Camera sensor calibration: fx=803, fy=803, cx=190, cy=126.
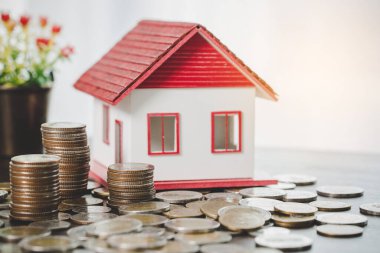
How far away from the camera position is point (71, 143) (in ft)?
11.7

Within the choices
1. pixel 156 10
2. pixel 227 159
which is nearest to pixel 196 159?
pixel 227 159

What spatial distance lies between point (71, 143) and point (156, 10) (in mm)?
2282

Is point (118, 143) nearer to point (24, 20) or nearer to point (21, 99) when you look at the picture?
point (21, 99)

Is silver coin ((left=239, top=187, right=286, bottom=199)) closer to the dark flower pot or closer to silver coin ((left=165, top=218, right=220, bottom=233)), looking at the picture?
silver coin ((left=165, top=218, right=220, bottom=233))

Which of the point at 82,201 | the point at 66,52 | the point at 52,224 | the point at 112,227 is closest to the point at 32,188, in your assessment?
the point at 52,224

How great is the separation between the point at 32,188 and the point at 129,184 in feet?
1.38

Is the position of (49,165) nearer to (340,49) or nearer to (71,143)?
(71,143)

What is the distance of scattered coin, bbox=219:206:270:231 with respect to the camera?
9.84 ft

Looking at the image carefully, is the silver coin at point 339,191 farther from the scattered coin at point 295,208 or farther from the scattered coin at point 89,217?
the scattered coin at point 89,217

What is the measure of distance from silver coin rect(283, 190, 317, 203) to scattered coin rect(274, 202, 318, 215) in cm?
14

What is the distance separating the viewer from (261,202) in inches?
134

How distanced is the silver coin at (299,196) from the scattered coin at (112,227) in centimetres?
83

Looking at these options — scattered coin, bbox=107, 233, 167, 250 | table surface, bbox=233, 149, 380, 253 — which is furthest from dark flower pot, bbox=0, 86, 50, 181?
scattered coin, bbox=107, 233, 167, 250

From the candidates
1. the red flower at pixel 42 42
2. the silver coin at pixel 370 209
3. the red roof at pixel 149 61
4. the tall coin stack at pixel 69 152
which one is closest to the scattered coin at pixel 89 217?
the tall coin stack at pixel 69 152
